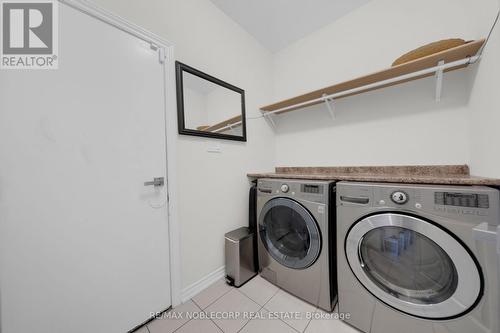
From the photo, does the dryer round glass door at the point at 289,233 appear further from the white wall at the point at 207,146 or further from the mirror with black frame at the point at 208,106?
the mirror with black frame at the point at 208,106

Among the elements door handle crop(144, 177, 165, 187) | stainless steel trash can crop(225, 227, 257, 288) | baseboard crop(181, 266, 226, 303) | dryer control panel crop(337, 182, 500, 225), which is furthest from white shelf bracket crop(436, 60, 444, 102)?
baseboard crop(181, 266, 226, 303)

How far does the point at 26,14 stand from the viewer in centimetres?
83

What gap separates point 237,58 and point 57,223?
1.92 m

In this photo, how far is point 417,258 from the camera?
879mm

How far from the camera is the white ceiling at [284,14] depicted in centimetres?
154

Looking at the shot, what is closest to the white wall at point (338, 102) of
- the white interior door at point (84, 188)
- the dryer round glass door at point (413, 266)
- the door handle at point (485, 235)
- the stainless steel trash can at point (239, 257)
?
the stainless steel trash can at point (239, 257)

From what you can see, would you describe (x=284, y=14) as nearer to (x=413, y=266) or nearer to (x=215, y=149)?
(x=215, y=149)

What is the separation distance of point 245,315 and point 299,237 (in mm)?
666

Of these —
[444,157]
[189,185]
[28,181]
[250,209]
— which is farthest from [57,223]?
[444,157]

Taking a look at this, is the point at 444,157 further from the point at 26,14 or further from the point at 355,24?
the point at 26,14

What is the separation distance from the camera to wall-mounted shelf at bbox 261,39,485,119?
100cm

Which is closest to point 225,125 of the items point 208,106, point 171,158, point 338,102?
point 208,106

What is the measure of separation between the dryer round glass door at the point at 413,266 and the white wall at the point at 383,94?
81cm

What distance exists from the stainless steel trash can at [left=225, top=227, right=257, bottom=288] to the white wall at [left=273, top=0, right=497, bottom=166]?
1119 millimetres
